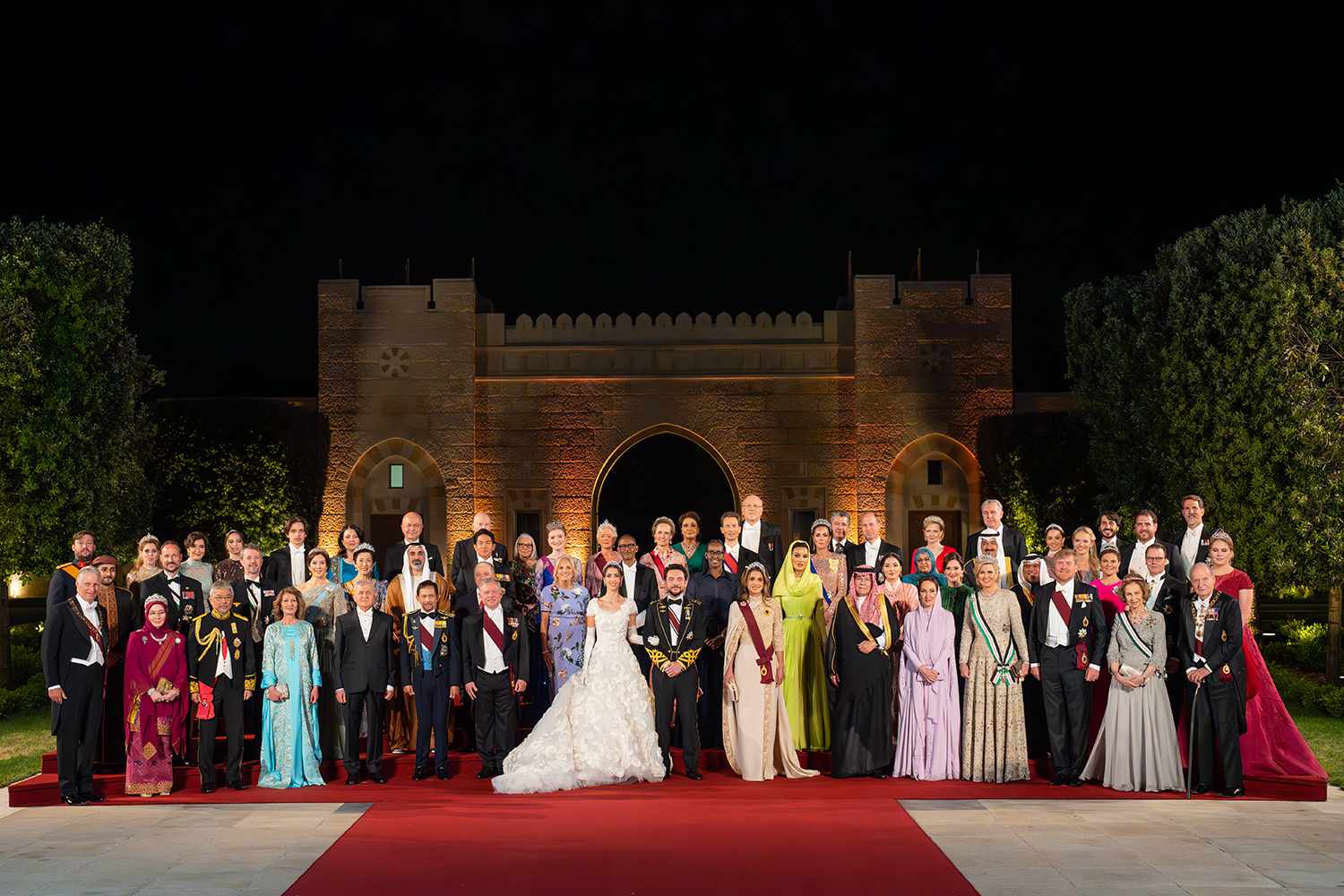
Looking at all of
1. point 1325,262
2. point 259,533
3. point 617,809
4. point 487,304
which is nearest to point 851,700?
point 617,809

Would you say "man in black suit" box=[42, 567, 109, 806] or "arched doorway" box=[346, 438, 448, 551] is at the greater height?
"arched doorway" box=[346, 438, 448, 551]

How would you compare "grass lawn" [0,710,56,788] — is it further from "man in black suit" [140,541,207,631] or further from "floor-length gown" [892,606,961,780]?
"floor-length gown" [892,606,961,780]

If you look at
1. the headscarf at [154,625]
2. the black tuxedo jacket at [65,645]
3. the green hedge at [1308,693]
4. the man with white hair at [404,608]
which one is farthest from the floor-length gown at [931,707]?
the black tuxedo jacket at [65,645]

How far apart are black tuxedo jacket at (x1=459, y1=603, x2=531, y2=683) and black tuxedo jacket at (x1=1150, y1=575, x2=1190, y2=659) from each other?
4664mm

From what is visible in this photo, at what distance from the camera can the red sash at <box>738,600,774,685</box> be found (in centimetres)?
986

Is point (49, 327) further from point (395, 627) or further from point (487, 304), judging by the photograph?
point (487, 304)

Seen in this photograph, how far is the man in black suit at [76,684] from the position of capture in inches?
363

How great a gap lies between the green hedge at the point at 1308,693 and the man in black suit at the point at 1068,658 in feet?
16.7

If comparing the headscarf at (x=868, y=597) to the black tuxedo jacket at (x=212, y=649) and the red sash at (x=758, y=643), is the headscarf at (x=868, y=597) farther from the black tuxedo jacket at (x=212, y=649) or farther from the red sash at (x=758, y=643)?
the black tuxedo jacket at (x=212, y=649)

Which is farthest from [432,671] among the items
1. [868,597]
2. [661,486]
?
[661,486]

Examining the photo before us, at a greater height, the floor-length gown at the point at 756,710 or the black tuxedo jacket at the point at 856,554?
the black tuxedo jacket at the point at 856,554

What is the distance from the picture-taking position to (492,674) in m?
9.91

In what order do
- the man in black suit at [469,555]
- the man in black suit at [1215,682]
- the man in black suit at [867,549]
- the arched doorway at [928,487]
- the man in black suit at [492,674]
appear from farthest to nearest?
the arched doorway at [928,487]
the man in black suit at [867,549]
the man in black suit at [469,555]
the man in black suit at [492,674]
the man in black suit at [1215,682]

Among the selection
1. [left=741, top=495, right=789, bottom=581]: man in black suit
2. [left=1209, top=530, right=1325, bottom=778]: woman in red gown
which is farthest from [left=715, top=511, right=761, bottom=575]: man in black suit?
[left=1209, top=530, right=1325, bottom=778]: woman in red gown
